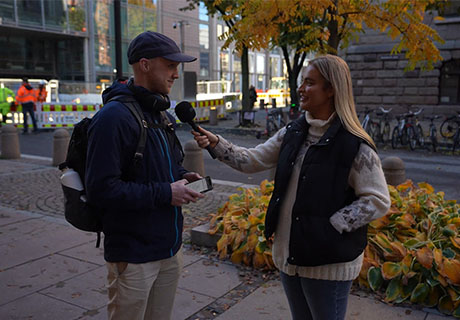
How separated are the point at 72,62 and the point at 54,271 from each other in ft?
114

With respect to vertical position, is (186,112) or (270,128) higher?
(186,112)

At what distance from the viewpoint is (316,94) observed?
245 cm

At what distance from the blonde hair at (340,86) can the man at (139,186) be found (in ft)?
2.42

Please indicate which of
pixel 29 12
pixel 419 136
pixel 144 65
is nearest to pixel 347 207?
pixel 144 65

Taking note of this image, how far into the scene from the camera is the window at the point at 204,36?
50812mm

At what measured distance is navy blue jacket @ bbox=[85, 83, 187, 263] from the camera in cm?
222

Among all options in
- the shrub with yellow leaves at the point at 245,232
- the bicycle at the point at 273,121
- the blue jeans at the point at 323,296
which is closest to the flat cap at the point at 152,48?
the blue jeans at the point at 323,296

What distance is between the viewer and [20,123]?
65.7ft

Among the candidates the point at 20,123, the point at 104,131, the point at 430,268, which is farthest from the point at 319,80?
the point at 20,123

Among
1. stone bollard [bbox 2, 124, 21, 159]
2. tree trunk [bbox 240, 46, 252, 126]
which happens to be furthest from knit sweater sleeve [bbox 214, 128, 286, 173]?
tree trunk [bbox 240, 46, 252, 126]

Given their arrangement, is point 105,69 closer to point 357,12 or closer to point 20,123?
point 20,123

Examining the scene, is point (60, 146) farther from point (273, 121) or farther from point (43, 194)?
point (273, 121)

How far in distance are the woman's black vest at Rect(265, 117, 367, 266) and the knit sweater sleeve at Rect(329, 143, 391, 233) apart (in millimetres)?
42

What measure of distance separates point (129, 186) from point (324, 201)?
966mm
